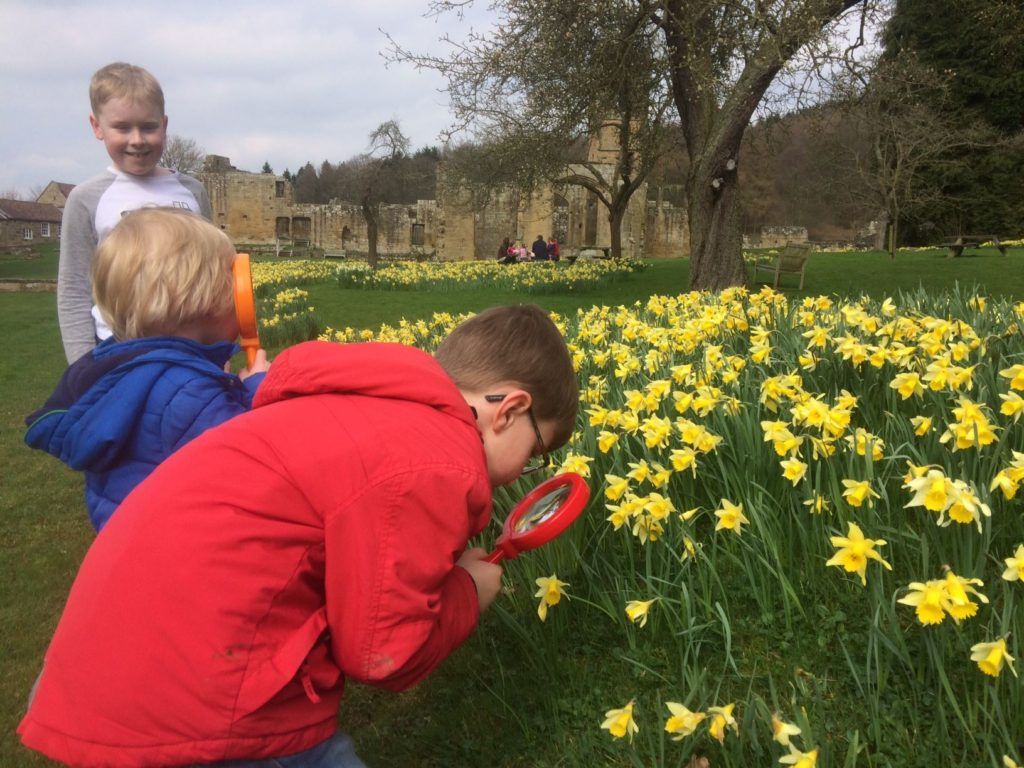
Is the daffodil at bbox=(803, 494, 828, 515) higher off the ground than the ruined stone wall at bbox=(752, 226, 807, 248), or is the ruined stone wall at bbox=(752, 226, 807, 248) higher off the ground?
the ruined stone wall at bbox=(752, 226, 807, 248)

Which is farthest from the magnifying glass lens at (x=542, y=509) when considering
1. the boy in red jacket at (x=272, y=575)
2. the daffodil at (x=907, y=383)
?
the daffodil at (x=907, y=383)

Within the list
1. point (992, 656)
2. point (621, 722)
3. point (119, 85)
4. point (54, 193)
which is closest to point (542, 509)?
point (621, 722)

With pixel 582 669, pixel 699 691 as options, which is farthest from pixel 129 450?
pixel 699 691

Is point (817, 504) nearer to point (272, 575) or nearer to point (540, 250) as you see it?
point (272, 575)

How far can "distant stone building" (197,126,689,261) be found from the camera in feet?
113

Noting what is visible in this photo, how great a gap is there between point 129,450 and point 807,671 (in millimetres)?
1719

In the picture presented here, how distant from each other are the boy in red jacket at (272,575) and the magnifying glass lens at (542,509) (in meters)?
0.39

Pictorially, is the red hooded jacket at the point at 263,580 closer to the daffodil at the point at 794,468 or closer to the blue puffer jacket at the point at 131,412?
the blue puffer jacket at the point at 131,412

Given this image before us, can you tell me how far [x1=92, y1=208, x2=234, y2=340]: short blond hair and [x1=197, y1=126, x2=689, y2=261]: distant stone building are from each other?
27.6 m

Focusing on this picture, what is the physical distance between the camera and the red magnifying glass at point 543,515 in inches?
65.4

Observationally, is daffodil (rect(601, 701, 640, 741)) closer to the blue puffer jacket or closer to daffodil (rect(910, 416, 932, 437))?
the blue puffer jacket

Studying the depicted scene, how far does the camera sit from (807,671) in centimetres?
182

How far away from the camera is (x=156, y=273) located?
185 centimetres

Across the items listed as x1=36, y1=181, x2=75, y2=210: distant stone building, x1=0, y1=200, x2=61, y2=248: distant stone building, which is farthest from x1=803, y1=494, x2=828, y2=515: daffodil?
x1=36, y1=181, x2=75, y2=210: distant stone building
